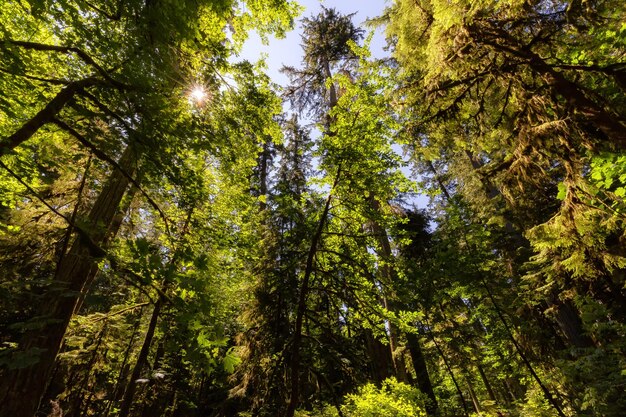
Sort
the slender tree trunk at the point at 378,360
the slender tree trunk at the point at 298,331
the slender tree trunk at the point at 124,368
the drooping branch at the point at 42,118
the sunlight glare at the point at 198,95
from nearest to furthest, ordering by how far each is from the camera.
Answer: the drooping branch at the point at 42,118 < the sunlight glare at the point at 198,95 < the slender tree trunk at the point at 298,331 < the slender tree trunk at the point at 378,360 < the slender tree trunk at the point at 124,368

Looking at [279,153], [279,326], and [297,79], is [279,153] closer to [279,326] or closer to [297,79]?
[297,79]

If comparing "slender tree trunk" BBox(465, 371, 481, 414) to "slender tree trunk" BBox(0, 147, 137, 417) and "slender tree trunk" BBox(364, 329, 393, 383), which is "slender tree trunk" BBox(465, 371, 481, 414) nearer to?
"slender tree trunk" BBox(364, 329, 393, 383)

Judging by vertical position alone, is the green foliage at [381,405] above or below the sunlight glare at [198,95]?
below

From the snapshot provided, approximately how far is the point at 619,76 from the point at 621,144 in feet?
2.90

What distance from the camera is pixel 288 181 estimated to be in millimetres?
7535

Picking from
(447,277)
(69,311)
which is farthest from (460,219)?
(69,311)

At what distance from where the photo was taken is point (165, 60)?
10.8ft

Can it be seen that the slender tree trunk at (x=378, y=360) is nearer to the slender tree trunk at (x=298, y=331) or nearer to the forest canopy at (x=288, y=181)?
the forest canopy at (x=288, y=181)

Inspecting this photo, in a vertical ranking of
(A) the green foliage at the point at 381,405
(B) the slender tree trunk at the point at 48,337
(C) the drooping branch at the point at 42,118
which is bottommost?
(A) the green foliage at the point at 381,405

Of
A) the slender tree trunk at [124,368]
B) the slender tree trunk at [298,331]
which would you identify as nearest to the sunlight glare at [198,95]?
the slender tree trunk at [298,331]

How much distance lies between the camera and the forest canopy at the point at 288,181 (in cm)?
295

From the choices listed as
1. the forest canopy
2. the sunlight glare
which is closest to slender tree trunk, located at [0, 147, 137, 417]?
the forest canopy

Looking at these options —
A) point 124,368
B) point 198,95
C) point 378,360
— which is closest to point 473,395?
point 378,360

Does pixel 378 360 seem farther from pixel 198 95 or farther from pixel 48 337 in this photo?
pixel 198 95
